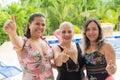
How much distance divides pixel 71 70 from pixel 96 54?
276 millimetres

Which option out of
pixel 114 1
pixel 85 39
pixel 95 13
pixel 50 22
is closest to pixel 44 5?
pixel 50 22

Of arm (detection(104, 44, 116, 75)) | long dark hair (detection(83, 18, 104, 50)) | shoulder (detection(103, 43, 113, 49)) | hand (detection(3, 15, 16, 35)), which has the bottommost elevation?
arm (detection(104, 44, 116, 75))

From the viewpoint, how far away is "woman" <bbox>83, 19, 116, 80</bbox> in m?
2.13

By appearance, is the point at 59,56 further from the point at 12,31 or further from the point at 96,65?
the point at 12,31

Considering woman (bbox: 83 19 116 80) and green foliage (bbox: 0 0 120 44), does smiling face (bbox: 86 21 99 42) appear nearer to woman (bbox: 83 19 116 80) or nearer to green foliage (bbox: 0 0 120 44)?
woman (bbox: 83 19 116 80)

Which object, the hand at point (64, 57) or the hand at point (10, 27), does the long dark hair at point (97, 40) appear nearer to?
the hand at point (64, 57)

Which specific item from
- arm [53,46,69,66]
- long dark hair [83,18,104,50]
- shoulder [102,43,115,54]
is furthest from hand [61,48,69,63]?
shoulder [102,43,115,54]

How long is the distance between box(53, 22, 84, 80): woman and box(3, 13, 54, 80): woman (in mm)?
96

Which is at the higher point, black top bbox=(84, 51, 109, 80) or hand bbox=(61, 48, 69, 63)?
hand bbox=(61, 48, 69, 63)

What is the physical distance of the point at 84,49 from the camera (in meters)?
2.23

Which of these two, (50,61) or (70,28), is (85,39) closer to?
(70,28)

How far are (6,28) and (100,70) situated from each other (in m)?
0.93

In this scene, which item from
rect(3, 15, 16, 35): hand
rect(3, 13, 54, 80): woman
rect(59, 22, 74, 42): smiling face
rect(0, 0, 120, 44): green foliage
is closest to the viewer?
rect(3, 15, 16, 35): hand

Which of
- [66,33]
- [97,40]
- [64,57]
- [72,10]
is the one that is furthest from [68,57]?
[72,10]
